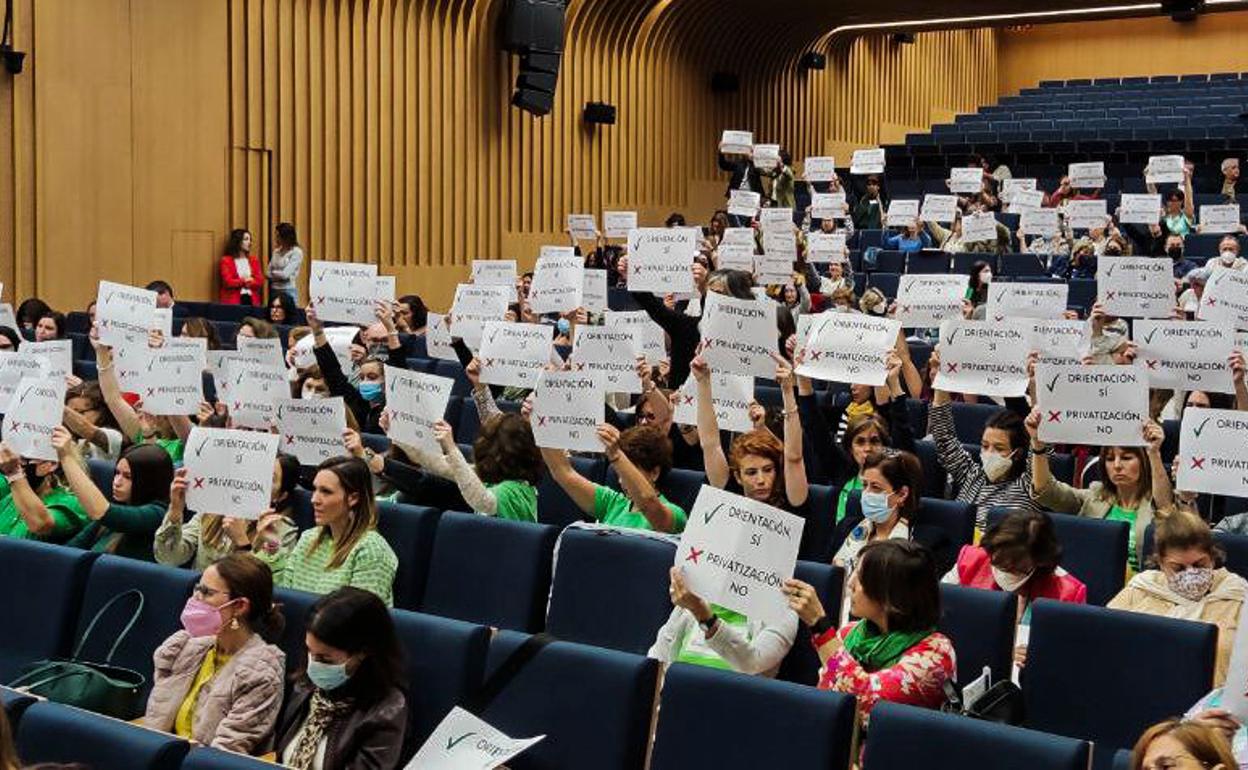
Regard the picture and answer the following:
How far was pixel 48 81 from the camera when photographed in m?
11.9

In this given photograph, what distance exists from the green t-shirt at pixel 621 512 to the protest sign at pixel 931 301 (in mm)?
2343

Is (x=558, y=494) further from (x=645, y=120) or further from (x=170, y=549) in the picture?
(x=645, y=120)

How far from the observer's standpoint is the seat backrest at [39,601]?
4.70m

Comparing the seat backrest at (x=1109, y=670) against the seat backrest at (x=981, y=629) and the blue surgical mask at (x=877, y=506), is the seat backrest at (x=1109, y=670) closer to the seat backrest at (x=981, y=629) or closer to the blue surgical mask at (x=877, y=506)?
the seat backrest at (x=981, y=629)

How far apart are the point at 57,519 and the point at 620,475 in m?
2.14

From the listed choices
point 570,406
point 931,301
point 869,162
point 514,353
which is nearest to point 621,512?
point 570,406

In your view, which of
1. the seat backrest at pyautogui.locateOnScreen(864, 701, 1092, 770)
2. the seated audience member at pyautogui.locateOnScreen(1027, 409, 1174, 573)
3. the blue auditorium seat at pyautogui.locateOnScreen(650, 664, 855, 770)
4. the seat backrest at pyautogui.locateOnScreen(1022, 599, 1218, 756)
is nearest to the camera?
the seat backrest at pyautogui.locateOnScreen(864, 701, 1092, 770)

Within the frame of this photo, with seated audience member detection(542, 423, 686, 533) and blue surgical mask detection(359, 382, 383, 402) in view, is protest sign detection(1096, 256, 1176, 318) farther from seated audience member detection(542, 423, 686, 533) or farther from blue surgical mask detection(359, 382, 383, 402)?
blue surgical mask detection(359, 382, 383, 402)

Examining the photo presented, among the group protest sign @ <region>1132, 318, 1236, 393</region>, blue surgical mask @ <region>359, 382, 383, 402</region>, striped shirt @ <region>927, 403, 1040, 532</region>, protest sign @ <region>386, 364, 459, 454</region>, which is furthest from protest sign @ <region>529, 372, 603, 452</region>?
protest sign @ <region>1132, 318, 1236, 393</region>

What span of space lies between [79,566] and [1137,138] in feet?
50.3

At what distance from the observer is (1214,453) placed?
495 centimetres

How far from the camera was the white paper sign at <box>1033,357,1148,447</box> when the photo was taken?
5.18 meters

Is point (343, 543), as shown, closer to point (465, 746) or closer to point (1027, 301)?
point (465, 746)

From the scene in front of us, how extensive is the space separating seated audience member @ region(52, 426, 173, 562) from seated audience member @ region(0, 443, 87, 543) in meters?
0.17
